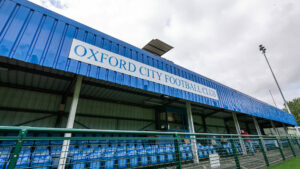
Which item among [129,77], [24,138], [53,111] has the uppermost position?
[129,77]

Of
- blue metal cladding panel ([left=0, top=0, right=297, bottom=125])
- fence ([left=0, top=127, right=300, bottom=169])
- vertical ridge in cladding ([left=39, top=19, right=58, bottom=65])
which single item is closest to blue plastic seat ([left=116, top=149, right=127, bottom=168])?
fence ([left=0, top=127, right=300, bottom=169])

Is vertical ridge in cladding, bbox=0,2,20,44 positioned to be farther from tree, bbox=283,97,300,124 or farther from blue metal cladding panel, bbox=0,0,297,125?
tree, bbox=283,97,300,124

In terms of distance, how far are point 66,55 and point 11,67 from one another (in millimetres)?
2349

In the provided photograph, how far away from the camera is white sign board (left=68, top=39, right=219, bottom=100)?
496 cm

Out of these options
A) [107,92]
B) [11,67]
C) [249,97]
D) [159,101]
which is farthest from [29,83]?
[249,97]

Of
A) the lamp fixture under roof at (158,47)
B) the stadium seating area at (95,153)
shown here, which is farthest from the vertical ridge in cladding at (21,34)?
the lamp fixture under roof at (158,47)

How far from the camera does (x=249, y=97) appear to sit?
45.6 ft

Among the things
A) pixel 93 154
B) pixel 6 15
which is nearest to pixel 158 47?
pixel 6 15

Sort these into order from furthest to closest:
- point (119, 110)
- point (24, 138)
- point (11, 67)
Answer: point (119, 110) → point (11, 67) → point (24, 138)

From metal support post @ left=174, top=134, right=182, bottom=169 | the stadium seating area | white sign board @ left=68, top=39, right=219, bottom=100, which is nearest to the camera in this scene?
the stadium seating area

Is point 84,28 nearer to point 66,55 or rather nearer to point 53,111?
point 66,55

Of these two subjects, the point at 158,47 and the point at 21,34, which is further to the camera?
the point at 158,47

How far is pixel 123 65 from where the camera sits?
5.86 meters

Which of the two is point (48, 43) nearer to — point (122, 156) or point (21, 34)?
point (21, 34)
